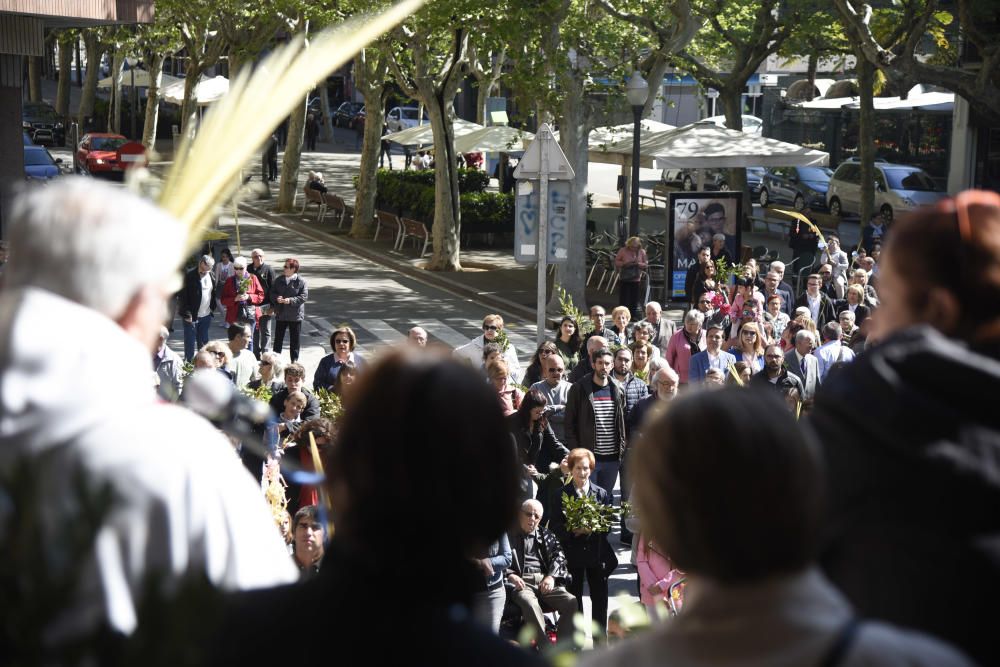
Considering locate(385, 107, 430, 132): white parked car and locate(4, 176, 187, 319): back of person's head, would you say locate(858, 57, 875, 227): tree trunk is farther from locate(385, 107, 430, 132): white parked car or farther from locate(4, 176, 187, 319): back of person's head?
locate(385, 107, 430, 132): white parked car

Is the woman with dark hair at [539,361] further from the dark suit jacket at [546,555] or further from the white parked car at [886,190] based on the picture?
the white parked car at [886,190]

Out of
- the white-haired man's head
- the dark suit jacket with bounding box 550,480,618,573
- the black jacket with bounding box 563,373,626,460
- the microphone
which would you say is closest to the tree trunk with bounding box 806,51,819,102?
the black jacket with bounding box 563,373,626,460

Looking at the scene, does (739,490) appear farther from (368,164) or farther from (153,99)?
(153,99)

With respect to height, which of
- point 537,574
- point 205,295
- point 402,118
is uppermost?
point 402,118

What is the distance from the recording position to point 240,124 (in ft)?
7.33

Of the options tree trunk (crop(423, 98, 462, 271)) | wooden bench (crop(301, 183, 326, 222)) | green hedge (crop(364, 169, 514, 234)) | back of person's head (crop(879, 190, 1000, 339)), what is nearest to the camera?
back of person's head (crop(879, 190, 1000, 339))

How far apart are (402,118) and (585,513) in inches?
2134

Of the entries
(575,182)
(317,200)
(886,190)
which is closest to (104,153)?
(317,200)

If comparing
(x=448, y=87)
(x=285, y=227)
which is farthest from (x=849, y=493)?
(x=285, y=227)

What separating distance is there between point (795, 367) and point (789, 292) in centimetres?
461

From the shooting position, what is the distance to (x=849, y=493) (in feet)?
6.57

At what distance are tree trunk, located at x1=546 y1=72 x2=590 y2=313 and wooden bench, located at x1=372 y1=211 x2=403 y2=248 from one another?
845 cm

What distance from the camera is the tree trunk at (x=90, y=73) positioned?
174ft

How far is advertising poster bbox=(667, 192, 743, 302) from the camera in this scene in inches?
845
